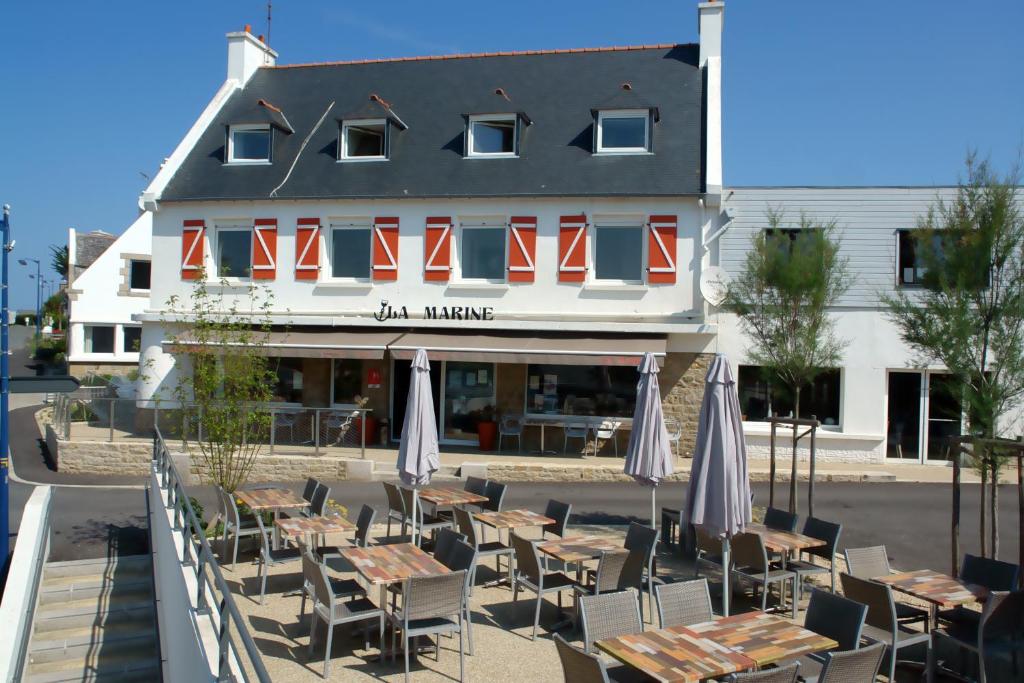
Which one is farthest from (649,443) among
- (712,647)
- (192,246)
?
(192,246)

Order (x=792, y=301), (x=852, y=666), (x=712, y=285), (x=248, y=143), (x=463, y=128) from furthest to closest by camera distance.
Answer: (x=248, y=143) < (x=463, y=128) < (x=712, y=285) < (x=792, y=301) < (x=852, y=666)

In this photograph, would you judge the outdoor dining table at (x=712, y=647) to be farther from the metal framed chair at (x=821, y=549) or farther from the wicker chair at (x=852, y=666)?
the metal framed chair at (x=821, y=549)

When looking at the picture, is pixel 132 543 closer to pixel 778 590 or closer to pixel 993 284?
pixel 778 590

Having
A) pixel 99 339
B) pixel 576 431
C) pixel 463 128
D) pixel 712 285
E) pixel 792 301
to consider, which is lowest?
pixel 576 431

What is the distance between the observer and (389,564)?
7.16 m

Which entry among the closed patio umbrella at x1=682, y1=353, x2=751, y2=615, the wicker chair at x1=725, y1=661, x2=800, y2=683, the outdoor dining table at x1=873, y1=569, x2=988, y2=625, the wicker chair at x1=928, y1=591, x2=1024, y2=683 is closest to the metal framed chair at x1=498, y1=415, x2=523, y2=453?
the closed patio umbrella at x1=682, y1=353, x2=751, y2=615

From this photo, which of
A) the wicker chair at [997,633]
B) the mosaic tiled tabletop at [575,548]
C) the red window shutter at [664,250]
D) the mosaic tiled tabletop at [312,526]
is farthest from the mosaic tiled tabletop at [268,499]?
the red window shutter at [664,250]

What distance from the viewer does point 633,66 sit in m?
21.4

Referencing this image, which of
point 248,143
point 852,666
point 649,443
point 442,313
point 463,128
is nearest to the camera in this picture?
point 852,666

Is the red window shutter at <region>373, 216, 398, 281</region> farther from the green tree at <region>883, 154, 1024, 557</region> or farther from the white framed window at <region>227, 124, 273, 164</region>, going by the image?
the green tree at <region>883, 154, 1024, 557</region>

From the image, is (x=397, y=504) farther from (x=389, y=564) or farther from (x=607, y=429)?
(x=607, y=429)

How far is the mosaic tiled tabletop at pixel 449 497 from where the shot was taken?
10.3m

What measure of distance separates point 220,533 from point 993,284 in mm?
9768

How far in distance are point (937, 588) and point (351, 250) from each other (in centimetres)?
1533
